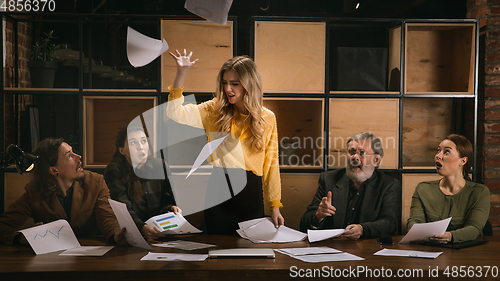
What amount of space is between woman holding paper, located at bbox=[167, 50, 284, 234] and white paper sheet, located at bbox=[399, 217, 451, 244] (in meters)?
0.72

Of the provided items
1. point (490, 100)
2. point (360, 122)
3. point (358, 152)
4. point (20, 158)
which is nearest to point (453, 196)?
point (358, 152)

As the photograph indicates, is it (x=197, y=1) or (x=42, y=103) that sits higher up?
(x=197, y=1)

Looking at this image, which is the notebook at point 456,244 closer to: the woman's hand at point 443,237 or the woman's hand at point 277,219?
the woman's hand at point 443,237

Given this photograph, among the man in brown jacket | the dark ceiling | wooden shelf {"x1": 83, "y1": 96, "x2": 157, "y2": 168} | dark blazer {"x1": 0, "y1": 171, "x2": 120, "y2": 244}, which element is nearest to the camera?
dark blazer {"x1": 0, "y1": 171, "x2": 120, "y2": 244}

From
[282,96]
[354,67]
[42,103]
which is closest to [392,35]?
[354,67]

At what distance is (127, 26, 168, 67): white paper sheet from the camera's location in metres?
1.65

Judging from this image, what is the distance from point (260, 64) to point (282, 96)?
284mm

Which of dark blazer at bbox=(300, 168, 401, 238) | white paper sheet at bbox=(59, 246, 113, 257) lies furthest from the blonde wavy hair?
white paper sheet at bbox=(59, 246, 113, 257)

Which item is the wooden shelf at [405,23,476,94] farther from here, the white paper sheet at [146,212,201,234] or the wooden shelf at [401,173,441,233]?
the white paper sheet at [146,212,201,234]

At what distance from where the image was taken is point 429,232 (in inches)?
64.7

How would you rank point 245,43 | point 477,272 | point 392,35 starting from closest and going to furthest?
1. point 477,272
2. point 392,35
3. point 245,43

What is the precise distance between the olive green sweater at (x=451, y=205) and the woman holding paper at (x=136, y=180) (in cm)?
141

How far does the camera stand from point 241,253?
145 centimetres

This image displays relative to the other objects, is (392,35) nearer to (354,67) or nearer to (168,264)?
(354,67)
